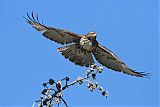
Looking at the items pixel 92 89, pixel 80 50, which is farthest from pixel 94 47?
pixel 92 89

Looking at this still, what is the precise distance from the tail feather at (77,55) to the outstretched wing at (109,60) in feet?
1.60

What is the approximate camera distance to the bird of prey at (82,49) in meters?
9.22

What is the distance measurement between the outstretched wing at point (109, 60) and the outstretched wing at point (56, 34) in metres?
0.58

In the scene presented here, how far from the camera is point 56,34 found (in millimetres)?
10000

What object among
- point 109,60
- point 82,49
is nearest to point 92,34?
point 82,49

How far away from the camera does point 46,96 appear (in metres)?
4.64

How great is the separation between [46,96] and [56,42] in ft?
17.3

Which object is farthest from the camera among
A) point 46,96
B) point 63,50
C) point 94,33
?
point 63,50

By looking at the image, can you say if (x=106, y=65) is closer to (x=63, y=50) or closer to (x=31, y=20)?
(x=63, y=50)

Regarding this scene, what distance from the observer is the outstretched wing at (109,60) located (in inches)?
395

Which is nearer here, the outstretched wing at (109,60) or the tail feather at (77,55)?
the tail feather at (77,55)

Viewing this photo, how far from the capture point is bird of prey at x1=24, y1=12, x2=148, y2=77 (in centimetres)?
922

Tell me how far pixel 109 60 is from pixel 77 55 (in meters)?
1.18

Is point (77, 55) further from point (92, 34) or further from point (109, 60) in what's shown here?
point (109, 60)
